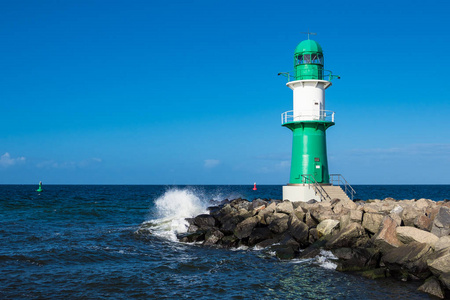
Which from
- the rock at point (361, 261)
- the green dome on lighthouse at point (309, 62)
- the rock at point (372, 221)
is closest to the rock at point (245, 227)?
the rock at point (372, 221)

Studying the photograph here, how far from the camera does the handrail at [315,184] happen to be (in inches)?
776

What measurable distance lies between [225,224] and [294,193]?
5404 mm

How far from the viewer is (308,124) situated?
68.7 feet

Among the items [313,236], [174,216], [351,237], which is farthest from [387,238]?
[174,216]

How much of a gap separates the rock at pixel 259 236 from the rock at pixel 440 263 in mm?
6735

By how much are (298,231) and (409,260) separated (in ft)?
15.1

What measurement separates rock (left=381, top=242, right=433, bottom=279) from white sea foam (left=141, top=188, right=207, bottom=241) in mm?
9319

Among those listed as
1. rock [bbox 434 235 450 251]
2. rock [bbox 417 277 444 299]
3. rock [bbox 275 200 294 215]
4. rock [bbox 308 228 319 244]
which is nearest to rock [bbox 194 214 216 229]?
rock [bbox 275 200 294 215]

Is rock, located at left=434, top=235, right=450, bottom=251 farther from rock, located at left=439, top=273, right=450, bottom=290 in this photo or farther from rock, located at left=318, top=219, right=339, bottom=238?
rock, located at left=318, top=219, right=339, bottom=238

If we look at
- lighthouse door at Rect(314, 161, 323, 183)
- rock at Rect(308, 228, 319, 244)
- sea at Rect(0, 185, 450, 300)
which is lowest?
sea at Rect(0, 185, 450, 300)

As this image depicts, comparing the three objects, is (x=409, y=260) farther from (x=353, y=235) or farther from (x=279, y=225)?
(x=279, y=225)

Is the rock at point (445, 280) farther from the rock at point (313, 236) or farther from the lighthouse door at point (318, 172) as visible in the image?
the lighthouse door at point (318, 172)

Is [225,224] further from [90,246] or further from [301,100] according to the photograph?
[301,100]

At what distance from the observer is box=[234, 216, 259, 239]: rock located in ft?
51.1
